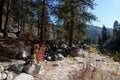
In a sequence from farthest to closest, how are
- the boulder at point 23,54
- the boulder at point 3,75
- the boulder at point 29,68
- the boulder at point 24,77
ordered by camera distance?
the boulder at point 23,54 → the boulder at point 29,68 → the boulder at point 24,77 → the boulder at point 3,75

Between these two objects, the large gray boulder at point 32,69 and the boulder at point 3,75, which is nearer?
the boulder at point 3,75

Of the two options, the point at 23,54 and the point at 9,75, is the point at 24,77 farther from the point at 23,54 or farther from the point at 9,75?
the point at 23,54

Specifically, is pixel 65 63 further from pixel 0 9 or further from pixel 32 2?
pixel 0 9

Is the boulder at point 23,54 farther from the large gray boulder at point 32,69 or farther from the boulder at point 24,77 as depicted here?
the boulder at point 24,77

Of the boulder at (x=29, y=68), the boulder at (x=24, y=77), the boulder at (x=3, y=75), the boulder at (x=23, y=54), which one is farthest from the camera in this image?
the boulder at (x=23, y=54)

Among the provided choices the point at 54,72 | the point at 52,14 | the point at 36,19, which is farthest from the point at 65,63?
the point at 36,19

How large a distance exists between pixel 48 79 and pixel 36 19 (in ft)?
43.4

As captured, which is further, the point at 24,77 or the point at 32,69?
the point at 32,69

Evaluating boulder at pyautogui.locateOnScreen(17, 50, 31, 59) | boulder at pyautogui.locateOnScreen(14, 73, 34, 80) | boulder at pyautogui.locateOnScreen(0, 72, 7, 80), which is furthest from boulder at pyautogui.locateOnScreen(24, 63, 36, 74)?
boulder at pyautogui.locateOnScreen(17, 50, 31, 59)

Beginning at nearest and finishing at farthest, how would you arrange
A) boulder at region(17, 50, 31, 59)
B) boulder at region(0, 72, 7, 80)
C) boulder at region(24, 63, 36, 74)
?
boulder at region(0, 72, 7, 80) → boulder at region(24, 63, 36, 74) → boulder at region(17, 50, 31, 59)

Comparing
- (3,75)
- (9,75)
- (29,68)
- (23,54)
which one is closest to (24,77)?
(9,75)

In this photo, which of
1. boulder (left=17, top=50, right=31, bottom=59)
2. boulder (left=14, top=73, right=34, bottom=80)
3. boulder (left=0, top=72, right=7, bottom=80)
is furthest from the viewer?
boulder (left=17, top=50, right=31, bottom=59)

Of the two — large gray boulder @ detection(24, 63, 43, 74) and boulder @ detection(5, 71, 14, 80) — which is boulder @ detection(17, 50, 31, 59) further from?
boulder @ detection(5, 71, 14, 80)

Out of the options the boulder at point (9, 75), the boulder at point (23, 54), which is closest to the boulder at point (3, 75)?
the boulder at point (9, 75)
